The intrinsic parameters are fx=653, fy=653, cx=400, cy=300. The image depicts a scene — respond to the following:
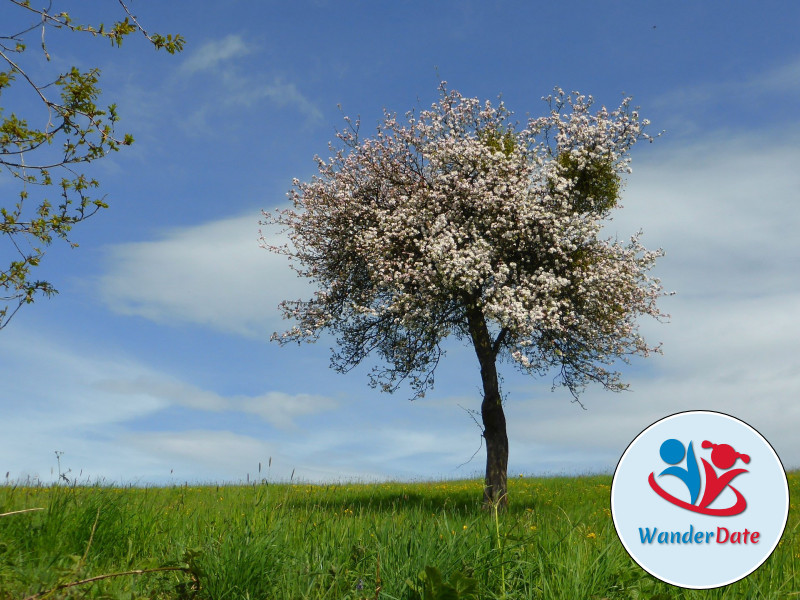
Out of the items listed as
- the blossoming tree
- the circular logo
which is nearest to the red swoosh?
the circular logo

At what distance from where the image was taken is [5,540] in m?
7.12

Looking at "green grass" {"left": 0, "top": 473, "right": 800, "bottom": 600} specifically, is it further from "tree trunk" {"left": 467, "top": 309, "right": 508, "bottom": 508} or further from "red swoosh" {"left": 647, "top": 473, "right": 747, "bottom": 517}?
"tree trunk" {"left": 467, "top": 309, "right": 508, "bottom": 508}

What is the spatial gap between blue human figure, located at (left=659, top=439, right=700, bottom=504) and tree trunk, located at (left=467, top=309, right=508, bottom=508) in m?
12.2

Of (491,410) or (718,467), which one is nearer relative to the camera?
(718,467)

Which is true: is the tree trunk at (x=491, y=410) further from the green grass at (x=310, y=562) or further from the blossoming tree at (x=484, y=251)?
the green grass at (x=310, y=562)

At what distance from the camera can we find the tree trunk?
1714cm

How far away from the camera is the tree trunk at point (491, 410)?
1714 centimetres

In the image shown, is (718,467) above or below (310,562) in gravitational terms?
above

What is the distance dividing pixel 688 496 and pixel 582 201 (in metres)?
13.1

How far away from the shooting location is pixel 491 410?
56.8ft

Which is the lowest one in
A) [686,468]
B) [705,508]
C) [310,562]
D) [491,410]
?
[310,562]

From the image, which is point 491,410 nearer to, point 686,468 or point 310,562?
point 310,562

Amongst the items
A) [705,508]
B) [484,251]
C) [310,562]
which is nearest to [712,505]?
[705,508]

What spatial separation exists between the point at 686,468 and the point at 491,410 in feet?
40.8
